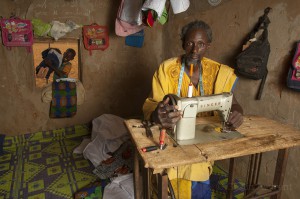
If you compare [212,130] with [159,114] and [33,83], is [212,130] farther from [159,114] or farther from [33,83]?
[33,83]

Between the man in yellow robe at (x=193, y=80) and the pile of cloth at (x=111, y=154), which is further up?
the man in yellow robe at (x=193, y=80)

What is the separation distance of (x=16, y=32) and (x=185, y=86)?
8.41ft

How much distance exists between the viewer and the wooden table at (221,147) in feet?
3.93

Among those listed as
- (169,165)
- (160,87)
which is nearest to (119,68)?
(160,87)

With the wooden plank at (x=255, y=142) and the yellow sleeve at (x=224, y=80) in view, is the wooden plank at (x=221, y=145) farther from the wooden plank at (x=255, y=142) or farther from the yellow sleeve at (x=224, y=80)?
the yellow sleeve at (x=224, y=80)

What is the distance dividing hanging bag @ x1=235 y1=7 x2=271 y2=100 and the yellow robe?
391 mm

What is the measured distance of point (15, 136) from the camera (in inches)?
137

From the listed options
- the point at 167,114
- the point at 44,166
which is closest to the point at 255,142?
the point at 167,114

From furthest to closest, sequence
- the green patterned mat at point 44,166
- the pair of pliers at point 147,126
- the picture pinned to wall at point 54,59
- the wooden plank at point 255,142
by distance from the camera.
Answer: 1. the picture pinned to wall at point 54,59
2. the green patterned mat at point 44,166
3. the pair of pliers at point 147,126
4. the wooden plank at point 255,142

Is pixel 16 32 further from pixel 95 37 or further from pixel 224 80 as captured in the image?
pixel 224 80

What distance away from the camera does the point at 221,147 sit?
52.1 inches

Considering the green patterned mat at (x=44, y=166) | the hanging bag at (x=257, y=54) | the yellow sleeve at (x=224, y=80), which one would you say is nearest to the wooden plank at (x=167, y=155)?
the yellow sleeve at (x=224, y=80)

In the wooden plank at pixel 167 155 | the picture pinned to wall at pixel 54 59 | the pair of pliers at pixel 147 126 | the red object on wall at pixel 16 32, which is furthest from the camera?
the picture pinned to wall at pixel 54 59

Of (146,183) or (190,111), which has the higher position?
(190,111)
